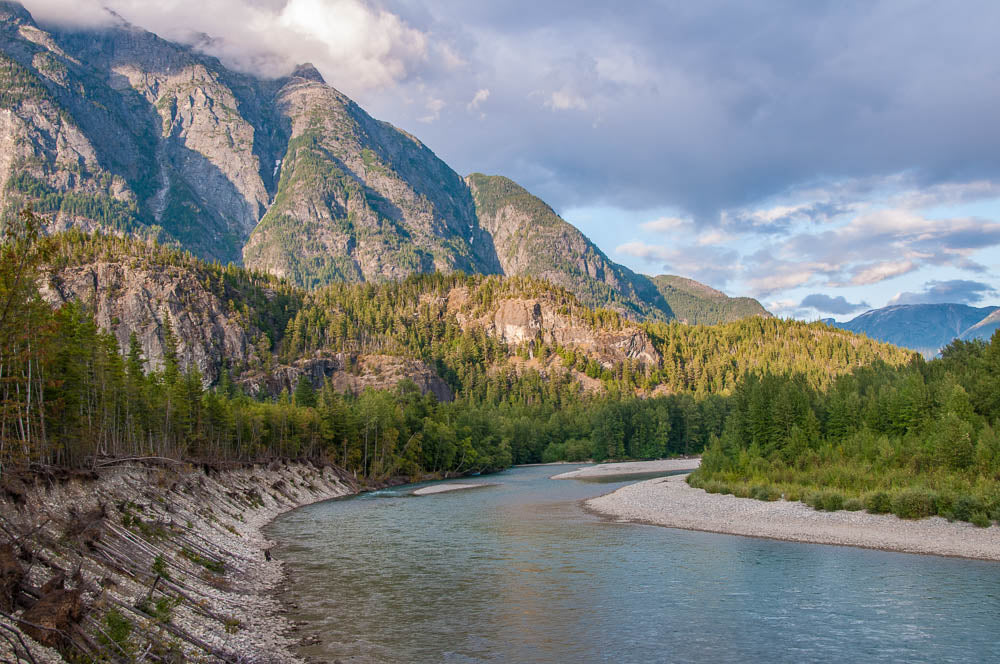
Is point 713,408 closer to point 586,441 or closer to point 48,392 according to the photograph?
point 586,441

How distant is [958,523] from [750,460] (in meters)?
33.8

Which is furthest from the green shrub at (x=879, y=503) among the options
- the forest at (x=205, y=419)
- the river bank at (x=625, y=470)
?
the river bank at (x=625, y=470)

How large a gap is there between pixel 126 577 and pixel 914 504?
55426mm

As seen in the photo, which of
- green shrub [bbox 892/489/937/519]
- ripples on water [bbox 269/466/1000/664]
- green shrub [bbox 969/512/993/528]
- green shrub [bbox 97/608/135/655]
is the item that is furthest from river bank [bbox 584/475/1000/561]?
green shrub [bbox 97/608/135/655]

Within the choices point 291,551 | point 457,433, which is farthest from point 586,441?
point 291,551

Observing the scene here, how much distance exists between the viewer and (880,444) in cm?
6831

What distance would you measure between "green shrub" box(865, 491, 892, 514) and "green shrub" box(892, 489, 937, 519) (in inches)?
45.5

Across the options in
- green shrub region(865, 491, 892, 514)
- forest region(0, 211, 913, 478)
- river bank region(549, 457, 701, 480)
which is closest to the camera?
forest region(0, 211, 913, 478)

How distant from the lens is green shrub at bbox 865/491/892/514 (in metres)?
54.7

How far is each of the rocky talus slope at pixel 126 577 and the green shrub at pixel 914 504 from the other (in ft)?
158

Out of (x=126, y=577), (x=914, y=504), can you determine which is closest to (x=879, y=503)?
(x=914, y=504)

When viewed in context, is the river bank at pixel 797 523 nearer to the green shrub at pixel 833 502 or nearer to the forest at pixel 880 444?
the green shrub at pixel 833 502

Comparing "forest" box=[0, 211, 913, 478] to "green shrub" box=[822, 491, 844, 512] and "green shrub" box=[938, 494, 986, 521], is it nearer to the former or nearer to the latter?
"green shrub" box=[938, 494, 986, 521]

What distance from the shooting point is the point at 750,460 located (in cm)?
8238
